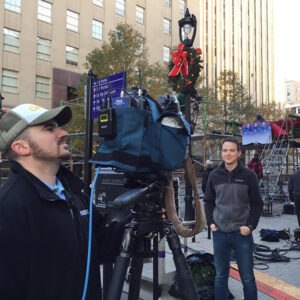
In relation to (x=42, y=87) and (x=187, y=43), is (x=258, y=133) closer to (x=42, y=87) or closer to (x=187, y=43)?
(x=187, y=43)

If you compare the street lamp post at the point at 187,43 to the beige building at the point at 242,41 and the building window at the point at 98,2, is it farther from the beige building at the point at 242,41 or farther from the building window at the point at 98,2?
the beige building at the point at 242,41

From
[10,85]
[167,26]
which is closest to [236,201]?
[10,85]

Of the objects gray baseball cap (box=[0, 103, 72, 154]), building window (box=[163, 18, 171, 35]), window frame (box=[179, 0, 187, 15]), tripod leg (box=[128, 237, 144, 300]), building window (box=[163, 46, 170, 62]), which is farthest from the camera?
window frame (box=[179, 0, 187, 15])

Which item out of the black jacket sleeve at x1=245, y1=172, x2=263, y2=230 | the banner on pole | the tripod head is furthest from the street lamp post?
the tripod head

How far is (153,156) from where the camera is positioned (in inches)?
75.9

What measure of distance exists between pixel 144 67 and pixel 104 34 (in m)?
9.80

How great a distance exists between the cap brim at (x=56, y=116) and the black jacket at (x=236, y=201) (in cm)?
219

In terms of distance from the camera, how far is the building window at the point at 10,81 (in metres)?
23.1

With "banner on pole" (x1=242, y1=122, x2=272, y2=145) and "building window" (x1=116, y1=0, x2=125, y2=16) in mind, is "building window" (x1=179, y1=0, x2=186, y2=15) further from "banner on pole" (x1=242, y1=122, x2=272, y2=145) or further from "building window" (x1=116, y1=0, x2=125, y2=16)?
"banner on pole" (x1=242, y1=122, x2=272, y2=145)

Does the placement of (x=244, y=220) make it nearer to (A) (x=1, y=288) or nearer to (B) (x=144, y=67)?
(A) (x=1, y=288)

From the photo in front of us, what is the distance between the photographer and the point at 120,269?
1.86 meters

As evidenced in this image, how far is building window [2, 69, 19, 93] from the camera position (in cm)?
2308

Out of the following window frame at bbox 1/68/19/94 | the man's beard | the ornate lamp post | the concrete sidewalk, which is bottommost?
the concrete sidewalk

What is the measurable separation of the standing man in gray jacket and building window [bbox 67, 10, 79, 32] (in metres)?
26.0
